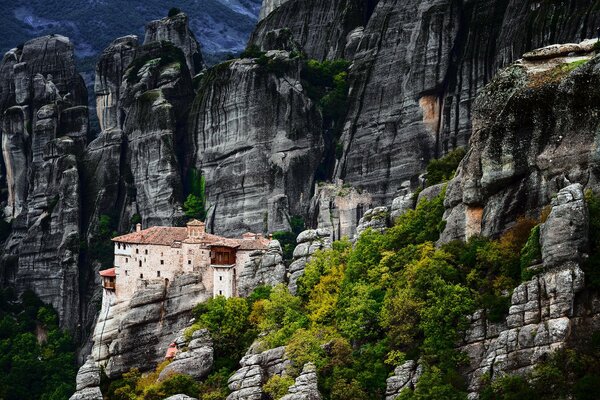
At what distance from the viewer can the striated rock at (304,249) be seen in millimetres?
82188

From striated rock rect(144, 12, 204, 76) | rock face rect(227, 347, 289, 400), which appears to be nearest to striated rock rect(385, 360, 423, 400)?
rock face rect(227, 347, 289, 400)

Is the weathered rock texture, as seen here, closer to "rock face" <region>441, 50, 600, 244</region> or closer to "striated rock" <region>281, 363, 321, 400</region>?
"rock face" <region>441, 50, 600, 244</region>

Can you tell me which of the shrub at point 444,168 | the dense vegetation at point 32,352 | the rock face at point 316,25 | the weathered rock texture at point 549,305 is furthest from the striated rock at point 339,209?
the weathered rock texture at point 549,305

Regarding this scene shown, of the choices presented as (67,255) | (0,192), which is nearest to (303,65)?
(67,255)

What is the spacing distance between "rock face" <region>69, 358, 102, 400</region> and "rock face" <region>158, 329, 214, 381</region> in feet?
15.8

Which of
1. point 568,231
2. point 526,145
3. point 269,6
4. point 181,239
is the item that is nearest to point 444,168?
point 526,145

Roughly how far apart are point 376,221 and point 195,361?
11.5m

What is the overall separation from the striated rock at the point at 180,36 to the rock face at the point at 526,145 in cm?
6422

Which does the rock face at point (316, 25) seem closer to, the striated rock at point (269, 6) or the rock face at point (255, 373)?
the striated rock at point (269, 6)

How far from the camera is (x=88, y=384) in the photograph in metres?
84.8

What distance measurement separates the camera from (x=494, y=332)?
63250 mm

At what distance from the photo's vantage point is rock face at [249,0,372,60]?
122m

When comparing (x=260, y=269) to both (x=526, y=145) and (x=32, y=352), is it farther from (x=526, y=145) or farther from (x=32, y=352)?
(x=32, y=352)

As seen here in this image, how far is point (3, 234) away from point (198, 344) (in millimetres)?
52881
